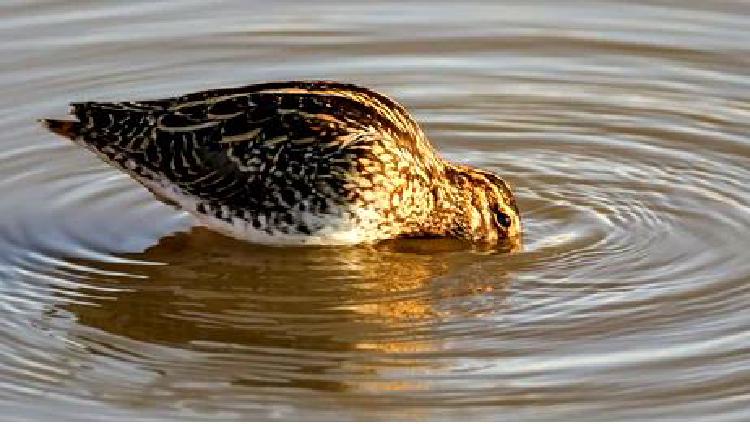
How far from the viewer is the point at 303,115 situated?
13312mm

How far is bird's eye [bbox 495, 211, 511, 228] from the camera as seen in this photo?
13.9m

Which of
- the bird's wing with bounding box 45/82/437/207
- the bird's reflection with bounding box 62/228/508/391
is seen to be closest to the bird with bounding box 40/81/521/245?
the bird's wing with bounding box 45/82/437/207

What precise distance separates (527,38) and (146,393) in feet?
22.7

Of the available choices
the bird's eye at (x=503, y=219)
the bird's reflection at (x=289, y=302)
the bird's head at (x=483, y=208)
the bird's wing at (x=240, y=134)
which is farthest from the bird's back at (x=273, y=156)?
the bird's eye at (x=503, y=219)

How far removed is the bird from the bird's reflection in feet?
0.76

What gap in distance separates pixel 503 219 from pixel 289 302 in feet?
6.00

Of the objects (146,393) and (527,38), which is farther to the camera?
(527,38)

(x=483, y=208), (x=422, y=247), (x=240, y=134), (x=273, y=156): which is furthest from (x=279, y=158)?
(x=483, y=208)

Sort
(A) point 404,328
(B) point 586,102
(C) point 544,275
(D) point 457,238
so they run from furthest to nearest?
(B) point 586,102
(D) point 457,238
(C) point 544,275
(A) point 404,328

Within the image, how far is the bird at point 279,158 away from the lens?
520 inches

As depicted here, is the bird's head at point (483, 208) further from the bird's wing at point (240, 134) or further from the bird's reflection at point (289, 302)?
the bird's wing at point (240, 134)

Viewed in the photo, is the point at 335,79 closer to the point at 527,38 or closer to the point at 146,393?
the point at 527,38

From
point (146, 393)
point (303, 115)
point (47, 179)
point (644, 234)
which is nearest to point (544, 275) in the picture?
point (644, 234)

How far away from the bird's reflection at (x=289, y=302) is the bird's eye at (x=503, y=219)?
30 cm
